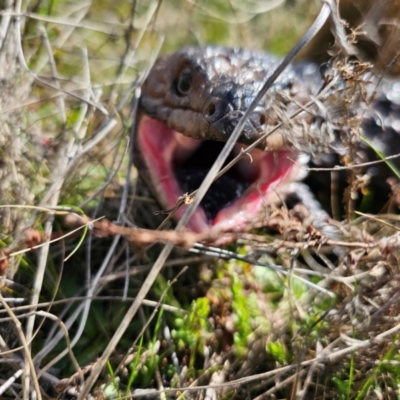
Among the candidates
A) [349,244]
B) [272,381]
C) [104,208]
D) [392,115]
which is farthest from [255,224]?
[392,115]

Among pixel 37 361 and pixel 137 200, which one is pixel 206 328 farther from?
pixel 137 200

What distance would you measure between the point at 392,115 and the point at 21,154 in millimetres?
1452

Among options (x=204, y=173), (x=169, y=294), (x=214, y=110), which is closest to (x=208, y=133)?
(x=214, y=110)

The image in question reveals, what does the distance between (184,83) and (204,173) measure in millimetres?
317

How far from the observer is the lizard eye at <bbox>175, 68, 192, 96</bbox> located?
2107mm

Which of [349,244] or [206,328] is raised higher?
[349,244]

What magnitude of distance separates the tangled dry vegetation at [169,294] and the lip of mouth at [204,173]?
5.0 inches

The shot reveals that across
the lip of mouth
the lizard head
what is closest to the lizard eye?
the lizard head

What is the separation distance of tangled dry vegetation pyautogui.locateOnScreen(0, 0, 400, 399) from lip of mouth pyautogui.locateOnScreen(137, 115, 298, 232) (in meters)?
0.13

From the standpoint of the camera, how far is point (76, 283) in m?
1.98

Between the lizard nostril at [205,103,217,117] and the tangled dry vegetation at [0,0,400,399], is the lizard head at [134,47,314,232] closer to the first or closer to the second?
the lizard nostril at [205,103,217,117]

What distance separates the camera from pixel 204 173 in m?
2.18

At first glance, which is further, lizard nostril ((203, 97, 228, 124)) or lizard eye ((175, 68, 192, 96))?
lizard eye ((175, 68, 192, 96))

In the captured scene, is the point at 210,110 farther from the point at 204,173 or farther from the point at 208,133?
the point at 204,173
